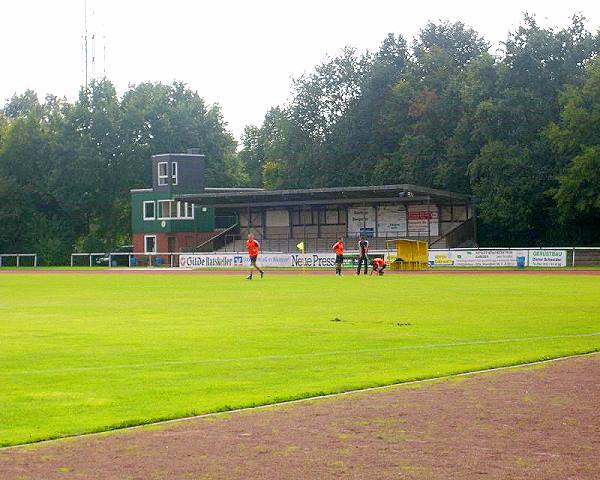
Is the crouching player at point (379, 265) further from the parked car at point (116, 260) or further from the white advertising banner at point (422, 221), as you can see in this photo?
the parked car at point (116, 260)

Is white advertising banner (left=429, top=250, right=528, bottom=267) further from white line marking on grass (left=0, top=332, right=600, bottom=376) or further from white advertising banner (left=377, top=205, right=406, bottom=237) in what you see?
white line marking on grass (left=0, top=332, right=600, bottom=376)

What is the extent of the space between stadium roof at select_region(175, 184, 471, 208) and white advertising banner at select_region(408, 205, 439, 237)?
1.05m

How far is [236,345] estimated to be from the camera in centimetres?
1742

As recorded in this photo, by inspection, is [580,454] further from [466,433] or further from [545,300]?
[545,300]

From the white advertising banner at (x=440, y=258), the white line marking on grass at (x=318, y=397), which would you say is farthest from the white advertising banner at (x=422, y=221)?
the white line marking on grass at (x=318, y=397)

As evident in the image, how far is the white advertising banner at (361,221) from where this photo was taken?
265 ft

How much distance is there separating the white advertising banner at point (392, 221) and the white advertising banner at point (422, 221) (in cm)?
52

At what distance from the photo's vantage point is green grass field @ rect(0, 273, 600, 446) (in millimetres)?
11719

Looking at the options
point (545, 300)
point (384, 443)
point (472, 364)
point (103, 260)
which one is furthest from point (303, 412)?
point (103, 260)

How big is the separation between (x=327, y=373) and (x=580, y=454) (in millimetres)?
5429

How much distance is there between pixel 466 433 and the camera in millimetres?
9758

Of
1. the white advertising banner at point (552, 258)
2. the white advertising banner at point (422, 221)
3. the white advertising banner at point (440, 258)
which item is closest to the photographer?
the white advertising banner at point (552, 258)

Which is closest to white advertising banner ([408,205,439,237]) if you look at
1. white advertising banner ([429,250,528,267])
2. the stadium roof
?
the stadium roof

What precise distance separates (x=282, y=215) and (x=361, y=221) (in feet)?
23.6
